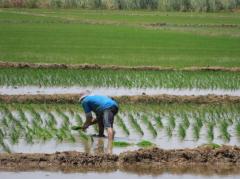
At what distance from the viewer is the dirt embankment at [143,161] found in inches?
349

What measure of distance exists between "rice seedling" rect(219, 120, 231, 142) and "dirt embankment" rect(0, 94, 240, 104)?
7.74ft

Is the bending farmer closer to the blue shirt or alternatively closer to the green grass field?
the blue shirt

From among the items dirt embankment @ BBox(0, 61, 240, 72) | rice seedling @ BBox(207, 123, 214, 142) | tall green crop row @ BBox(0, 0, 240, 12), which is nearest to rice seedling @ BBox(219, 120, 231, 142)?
rice seedling @ BBox(207, 123, 214, 142)

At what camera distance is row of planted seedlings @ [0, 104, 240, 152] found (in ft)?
36.3

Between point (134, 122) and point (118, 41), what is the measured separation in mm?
17226

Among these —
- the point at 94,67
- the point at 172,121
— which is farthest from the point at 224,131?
the point at 94,67

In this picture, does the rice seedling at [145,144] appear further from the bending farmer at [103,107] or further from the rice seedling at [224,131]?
the rice seedling at [224,131]

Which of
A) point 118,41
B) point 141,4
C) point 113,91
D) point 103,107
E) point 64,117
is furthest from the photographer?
point 141,4

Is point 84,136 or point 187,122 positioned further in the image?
point 187,122

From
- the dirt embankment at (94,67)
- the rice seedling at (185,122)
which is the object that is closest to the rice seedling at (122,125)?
the rice seedling at (185,122)

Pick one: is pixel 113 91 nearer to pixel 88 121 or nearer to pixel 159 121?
pixel 159 121

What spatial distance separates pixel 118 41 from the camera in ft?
96.5

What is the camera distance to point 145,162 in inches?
361

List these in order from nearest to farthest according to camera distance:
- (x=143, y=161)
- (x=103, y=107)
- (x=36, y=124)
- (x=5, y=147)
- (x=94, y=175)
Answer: (x=94, y=175) < (x=143, y=161) < (x=5, y=147) < (x=103, y=107) < (x=36, y=124)
